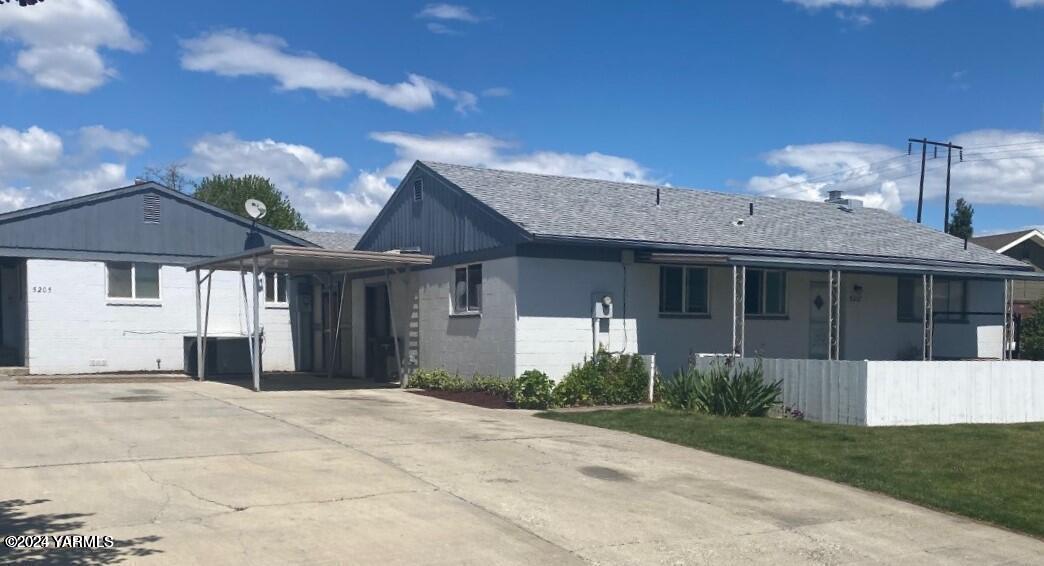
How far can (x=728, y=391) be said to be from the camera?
15.2 m

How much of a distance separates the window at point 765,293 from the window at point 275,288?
1289 centimetres

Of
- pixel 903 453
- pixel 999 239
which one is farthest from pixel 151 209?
pixel 999 239

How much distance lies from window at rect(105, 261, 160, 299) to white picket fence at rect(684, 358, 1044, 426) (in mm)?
15336

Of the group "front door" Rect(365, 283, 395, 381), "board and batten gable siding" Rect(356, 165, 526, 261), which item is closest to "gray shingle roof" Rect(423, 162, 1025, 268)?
"board and batten gable siding" Rect(356, 165, 526, 261)

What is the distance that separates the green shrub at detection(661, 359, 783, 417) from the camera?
15.1 metres

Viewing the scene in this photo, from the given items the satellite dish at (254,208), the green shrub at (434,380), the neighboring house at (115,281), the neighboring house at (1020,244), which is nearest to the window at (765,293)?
the green shrub at (434,380)

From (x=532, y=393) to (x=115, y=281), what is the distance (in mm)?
12332

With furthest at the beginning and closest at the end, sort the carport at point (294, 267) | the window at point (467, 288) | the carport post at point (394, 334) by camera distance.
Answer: the carport post at point (394, 334)
the window at point (467, 288)
the carport at point (294, 267)

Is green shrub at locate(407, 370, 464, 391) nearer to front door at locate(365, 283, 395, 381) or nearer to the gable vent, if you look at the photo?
front door at locate(365, 283, 395, 381)

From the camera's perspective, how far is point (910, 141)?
46.9 meters

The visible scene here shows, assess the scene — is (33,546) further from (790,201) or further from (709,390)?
(790,201)

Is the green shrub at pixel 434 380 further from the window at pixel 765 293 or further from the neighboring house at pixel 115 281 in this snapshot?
the window at pixel 765 293

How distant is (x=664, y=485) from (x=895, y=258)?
46.5ft

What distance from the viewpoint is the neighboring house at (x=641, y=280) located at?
17.7 m
